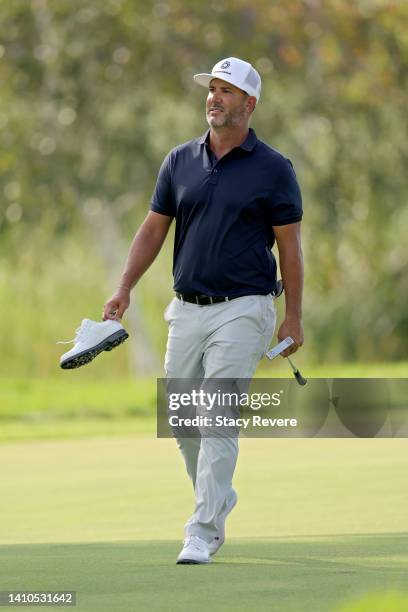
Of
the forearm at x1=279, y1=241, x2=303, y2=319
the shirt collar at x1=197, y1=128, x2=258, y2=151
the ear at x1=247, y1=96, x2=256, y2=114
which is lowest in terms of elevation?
the forearm at x1=279, y1=241, x2=303, y2=319

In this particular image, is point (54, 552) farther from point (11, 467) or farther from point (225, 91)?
point (11, 467)

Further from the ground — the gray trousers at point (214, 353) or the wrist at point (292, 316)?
the wrist at point (292, 316)

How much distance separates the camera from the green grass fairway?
6.29 metres

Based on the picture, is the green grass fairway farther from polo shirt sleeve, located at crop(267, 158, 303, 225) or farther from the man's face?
the man's face

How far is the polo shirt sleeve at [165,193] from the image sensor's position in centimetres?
778

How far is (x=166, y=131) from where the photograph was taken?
92.0 ft

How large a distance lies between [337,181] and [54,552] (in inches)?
861

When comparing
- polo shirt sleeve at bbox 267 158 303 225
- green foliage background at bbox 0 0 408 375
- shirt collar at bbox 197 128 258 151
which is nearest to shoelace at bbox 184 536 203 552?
polo shirt sleeve at bbox 267 158 303 225

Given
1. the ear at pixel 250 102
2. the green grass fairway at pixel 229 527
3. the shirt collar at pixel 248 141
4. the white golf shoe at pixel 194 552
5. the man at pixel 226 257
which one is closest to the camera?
the green grass fairway at pixel 229 527

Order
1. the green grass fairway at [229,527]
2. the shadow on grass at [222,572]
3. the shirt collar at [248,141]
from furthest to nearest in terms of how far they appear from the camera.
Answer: the shirt collar at [248,141]
the green grass fairway at [229,527]
the shadow on grass at [222,572]

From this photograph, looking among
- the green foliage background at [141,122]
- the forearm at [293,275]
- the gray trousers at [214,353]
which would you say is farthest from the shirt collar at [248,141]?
the green foliage background at [141,122]

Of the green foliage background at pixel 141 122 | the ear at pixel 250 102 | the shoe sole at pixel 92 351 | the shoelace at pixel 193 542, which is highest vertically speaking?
the green foliage background at pixel 141 122

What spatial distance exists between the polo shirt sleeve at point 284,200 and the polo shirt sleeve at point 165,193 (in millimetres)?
525

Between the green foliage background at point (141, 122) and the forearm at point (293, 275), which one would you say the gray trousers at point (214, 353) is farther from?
the green foliage background at point (141, 122)
